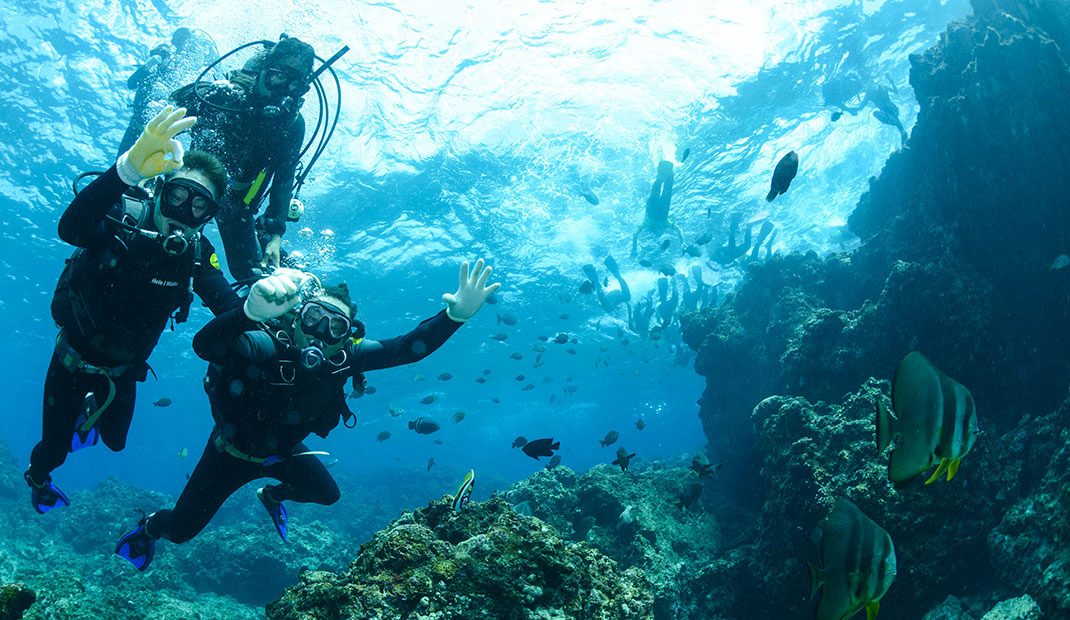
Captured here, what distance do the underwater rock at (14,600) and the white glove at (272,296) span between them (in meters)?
2.15

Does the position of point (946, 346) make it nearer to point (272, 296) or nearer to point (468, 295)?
point (468, 295)

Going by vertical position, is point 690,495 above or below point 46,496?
below

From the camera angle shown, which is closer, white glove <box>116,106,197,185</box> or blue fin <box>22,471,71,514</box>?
white glove <box>116,106,197,185</box>

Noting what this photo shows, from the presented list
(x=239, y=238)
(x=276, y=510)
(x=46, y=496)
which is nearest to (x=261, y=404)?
(x=276, y=510)

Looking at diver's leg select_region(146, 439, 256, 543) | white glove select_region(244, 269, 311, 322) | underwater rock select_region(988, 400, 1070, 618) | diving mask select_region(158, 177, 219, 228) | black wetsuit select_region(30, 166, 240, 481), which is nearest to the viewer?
white glove select_region(244, 269, 311, 322)

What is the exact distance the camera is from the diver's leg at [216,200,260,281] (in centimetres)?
548

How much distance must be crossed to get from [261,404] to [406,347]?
1.37 meters

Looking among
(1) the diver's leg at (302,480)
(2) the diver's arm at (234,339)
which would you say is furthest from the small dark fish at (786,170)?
(1) the diver's leg at (302,480)

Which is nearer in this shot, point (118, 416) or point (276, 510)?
point (118, 416)

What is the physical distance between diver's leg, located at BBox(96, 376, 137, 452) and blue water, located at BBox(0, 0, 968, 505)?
11.7m

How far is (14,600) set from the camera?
296 cm

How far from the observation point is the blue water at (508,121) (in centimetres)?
1298

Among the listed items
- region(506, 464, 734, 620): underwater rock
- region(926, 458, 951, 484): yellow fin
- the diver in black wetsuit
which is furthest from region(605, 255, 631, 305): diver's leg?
region(926, 458, 951, 484): yellow fin

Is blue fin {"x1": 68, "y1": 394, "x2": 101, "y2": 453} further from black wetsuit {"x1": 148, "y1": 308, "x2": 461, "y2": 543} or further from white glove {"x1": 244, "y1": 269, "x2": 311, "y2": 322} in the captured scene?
white glove {"x1": 244, "y1": 269, "x2": 311, "y2": 322}
